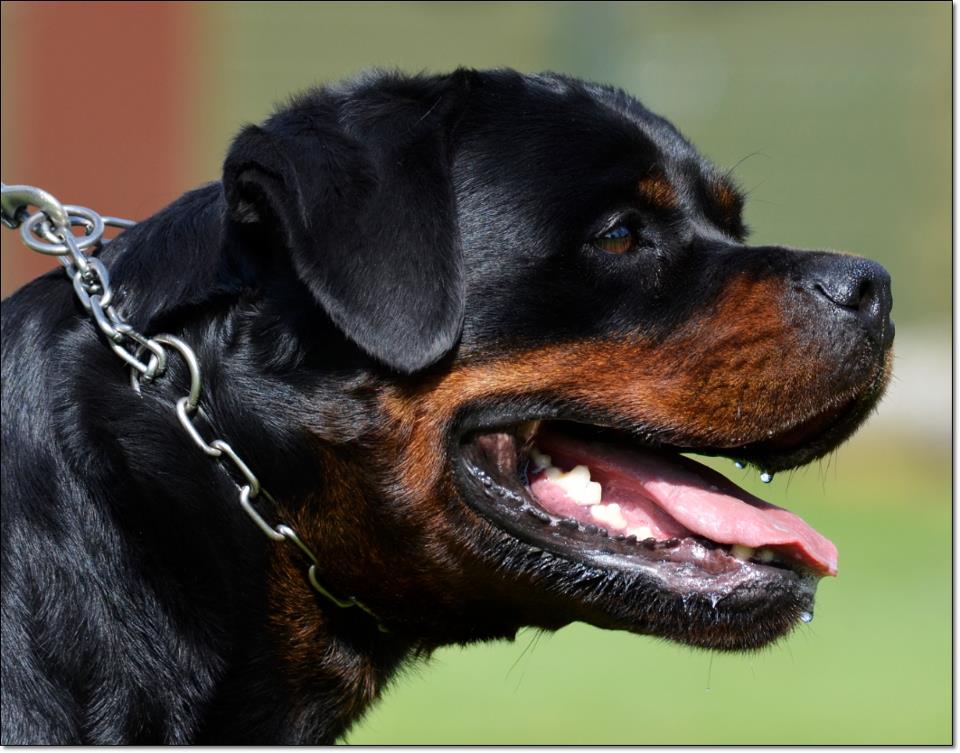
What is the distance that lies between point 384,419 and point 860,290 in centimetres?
100

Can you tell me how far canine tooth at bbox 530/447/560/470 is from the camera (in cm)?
270

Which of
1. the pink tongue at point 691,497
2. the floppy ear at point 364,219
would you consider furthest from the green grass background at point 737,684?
the floppy ear at point 364,219

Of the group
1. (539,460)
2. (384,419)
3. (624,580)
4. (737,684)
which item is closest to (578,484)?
(539,460)

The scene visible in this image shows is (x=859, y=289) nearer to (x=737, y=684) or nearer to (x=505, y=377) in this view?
(x=505, y=377)

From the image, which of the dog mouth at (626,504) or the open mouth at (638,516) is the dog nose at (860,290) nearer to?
the open mouth at (638,516)

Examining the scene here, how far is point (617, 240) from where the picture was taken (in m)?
2.66

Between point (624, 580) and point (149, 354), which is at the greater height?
point (149, 354)

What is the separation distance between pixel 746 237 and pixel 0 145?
11.5 metres

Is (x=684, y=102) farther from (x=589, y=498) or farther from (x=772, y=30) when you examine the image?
(x=589, y=498)

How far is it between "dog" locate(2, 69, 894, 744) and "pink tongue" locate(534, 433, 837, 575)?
0.03 feet

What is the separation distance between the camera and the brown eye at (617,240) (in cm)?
264

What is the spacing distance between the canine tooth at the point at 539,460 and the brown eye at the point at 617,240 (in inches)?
17.5

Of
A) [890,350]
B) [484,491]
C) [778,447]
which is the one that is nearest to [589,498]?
[484,491]

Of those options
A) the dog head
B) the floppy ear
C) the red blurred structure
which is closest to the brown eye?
the dog head
